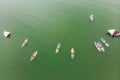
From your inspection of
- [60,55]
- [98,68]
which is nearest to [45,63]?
[60,55]

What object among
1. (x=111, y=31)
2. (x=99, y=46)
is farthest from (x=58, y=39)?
(x=111, y=31)

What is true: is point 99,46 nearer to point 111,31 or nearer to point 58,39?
point 111,31

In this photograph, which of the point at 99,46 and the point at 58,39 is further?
the point at 58,39

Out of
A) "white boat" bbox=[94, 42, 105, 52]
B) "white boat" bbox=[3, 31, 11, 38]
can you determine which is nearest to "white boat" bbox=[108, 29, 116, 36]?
"white boat" bbox=[94, 42, 105, 52]

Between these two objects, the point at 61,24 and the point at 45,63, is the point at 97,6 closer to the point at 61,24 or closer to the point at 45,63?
the point at 61,24

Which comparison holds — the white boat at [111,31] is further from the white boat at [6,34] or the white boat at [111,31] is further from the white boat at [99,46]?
the white boat at [6,34]

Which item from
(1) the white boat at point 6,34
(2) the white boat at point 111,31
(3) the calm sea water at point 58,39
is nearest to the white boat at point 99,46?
(3) the calm sea water at point 58,39

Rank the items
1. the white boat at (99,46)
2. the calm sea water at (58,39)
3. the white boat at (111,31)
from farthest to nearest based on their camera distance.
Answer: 1. the white boat at (111,31)
2. the white boat at (99,46)
3. the calm sea water at (58,39)

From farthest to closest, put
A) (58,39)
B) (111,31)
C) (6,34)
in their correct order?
(6,34) → (111,31) → (58,39)
